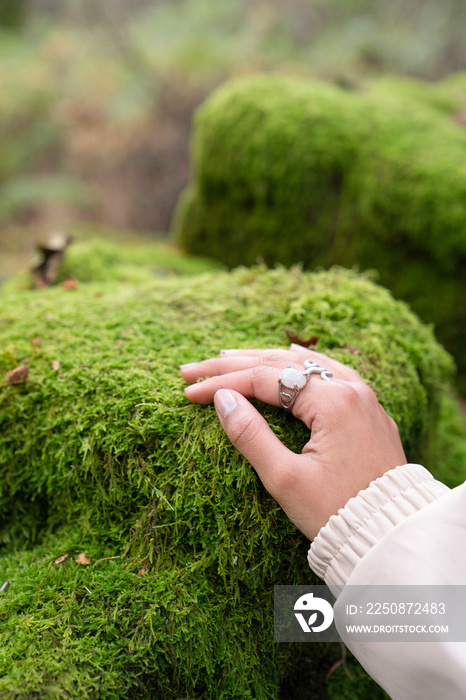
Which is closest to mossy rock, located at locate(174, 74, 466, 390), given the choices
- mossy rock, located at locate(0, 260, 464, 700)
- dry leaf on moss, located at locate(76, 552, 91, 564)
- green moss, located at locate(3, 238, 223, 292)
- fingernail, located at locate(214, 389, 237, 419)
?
green moss, located at locate(3, 238, 223, 292)

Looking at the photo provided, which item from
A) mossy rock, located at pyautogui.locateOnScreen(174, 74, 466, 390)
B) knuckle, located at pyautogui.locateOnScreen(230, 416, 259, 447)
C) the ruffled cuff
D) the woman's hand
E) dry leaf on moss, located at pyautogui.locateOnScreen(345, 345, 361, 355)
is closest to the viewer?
the ruffled cuff

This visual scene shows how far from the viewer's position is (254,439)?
1.40 meters

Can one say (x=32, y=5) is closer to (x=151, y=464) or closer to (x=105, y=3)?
(x=105, y=3)

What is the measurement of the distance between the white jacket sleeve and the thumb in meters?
0.21

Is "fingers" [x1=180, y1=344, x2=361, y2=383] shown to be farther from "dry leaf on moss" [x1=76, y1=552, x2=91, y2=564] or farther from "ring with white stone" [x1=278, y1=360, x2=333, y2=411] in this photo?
"dry leaf on moss" [x1=76, y1=552, x2=91, y2=564]

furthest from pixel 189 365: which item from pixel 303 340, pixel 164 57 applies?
pixel 164 57

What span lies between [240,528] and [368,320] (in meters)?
1.18

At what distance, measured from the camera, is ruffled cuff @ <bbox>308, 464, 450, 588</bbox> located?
118 centimetres

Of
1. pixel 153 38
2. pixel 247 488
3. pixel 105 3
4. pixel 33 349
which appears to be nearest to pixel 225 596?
pixel 247 488

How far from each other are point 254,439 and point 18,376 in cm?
103

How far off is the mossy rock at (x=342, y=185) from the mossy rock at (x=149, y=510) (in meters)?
1.93

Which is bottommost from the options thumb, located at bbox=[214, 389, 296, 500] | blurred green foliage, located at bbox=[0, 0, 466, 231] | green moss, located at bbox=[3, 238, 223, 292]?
green moss, located at bbox=[3, 238, 223, 292]

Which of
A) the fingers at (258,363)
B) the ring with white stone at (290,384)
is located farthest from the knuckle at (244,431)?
the fingers at (258,363)

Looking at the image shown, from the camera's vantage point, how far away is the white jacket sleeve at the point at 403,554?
3.43 feet
